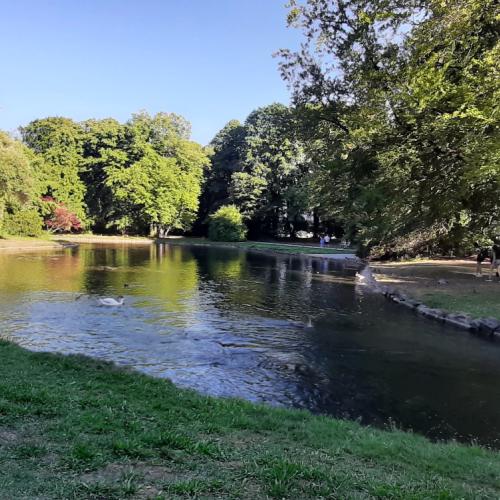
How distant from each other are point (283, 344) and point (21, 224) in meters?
45.0

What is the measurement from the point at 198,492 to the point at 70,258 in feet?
114

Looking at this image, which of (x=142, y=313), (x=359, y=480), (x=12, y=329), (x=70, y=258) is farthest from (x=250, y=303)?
(x=70, y=258)

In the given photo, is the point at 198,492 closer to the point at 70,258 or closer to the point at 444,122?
the point at 444,122

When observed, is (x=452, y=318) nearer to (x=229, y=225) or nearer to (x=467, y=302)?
(x=467, y=302)

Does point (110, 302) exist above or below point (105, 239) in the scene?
below

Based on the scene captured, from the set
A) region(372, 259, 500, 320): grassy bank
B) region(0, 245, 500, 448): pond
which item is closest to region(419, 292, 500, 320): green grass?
region(372, 259, 500, 320): grassy bank

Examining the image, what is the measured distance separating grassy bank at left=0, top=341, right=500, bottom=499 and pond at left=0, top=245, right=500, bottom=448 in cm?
225

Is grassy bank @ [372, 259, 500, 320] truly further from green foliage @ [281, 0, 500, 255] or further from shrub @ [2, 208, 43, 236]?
shrub @ [2, 208, 43, 236]

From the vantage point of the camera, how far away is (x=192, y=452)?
464 centimetres

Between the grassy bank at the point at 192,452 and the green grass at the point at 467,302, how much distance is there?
10722mm

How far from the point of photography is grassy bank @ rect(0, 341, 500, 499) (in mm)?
3822

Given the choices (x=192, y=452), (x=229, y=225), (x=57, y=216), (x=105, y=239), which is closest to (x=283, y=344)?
(x=192, y=452)

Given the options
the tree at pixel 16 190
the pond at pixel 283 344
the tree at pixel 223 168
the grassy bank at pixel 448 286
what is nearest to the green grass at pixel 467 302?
the grassy bank at pixel 448 286

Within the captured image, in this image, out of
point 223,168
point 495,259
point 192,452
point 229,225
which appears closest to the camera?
point 192,452
